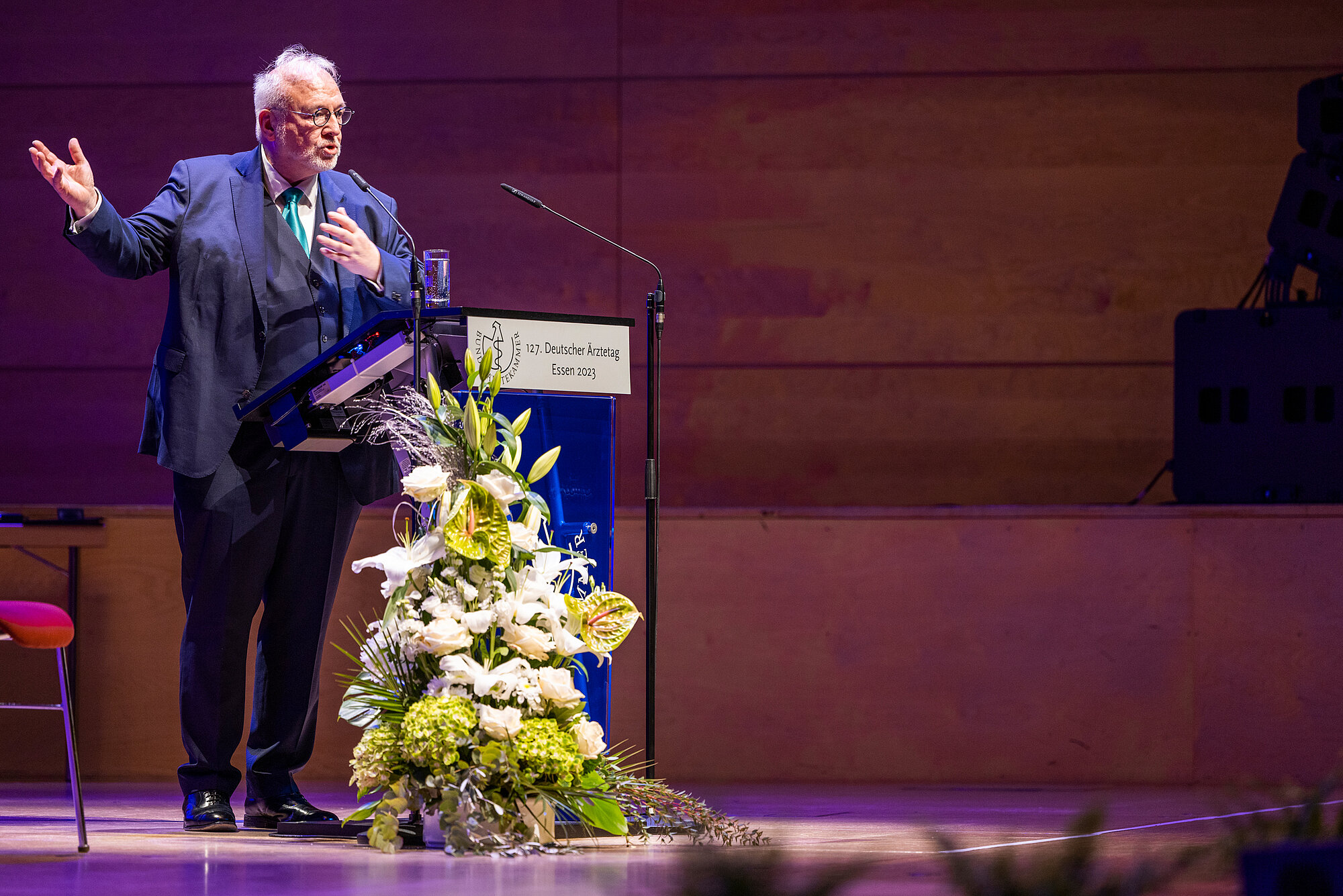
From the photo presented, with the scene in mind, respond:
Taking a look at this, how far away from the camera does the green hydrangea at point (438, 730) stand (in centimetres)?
234

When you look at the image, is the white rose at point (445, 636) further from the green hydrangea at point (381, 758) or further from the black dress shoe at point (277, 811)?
the black dress shoe at point (277, 811)

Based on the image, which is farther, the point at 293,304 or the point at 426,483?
the point at 293,304

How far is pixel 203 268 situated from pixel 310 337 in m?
0.25

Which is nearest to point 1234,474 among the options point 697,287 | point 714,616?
point 714,616

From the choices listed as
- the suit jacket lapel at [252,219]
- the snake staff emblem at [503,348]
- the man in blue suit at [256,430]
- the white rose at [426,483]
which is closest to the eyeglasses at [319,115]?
the man in blue suit at [256,430]

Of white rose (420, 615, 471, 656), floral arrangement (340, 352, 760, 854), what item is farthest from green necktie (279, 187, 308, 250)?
white rose (420, 615, 471, 656)

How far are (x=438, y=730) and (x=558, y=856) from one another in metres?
0.30

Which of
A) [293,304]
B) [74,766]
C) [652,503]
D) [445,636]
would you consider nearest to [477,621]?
[445,636]

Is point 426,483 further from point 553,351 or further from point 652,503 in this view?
point 652,503

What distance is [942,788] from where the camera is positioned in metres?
3.76

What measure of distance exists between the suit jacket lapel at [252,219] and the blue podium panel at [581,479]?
64 centimetres

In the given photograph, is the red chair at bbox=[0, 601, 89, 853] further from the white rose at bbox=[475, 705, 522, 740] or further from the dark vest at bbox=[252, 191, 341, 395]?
the white rose at bbox=[475, 705, 522, 740]

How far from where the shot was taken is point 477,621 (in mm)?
2396

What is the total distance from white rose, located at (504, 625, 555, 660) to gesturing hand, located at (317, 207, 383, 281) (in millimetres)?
812
